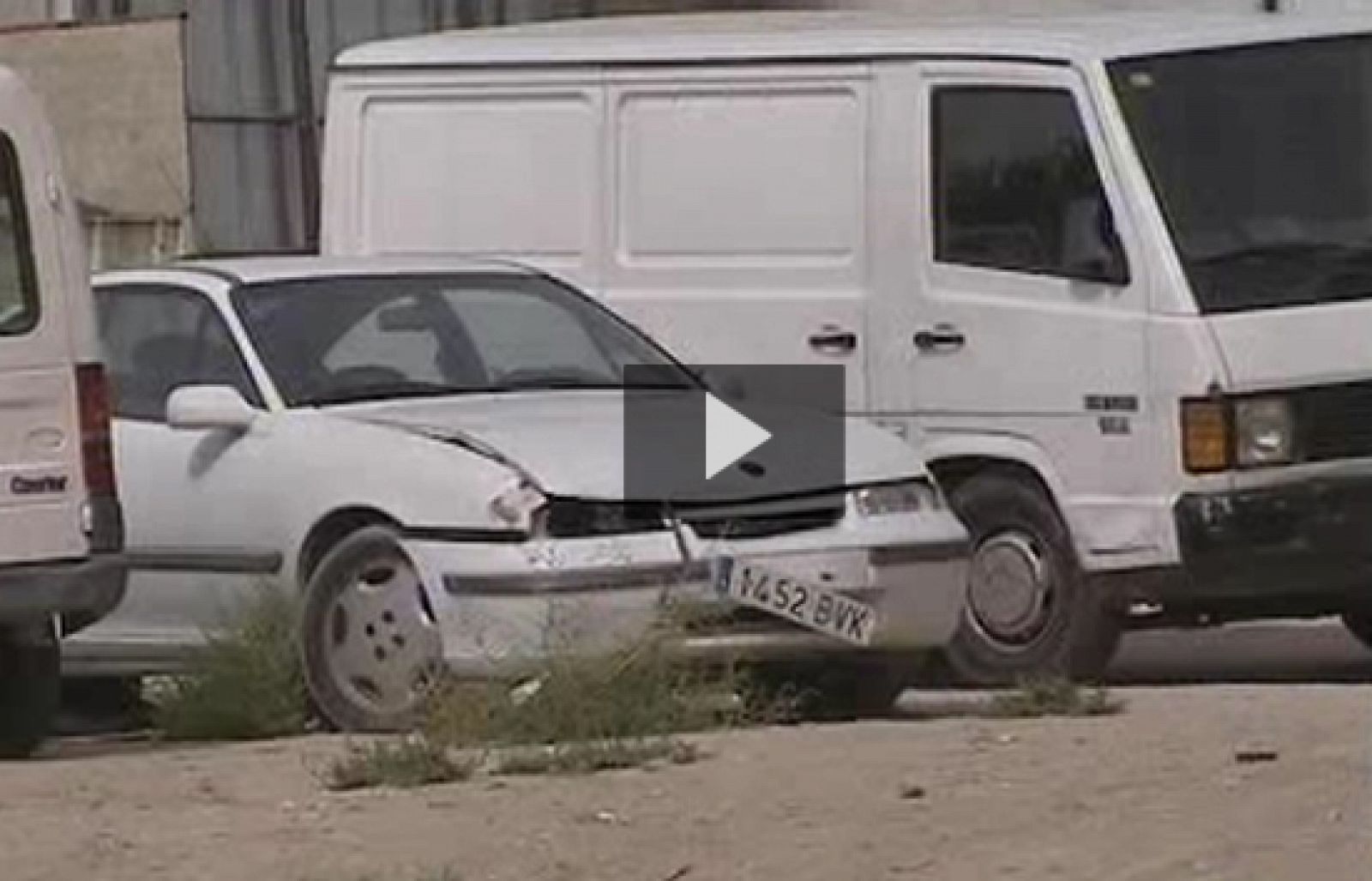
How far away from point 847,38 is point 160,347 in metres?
2.76

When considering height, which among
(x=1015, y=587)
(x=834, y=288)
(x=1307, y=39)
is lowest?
(x=1015, y=587)

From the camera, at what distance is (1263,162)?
12.9 metres

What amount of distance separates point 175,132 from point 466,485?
1053cm

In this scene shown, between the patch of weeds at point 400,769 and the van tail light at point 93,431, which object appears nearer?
the patch of weeds at point 400,769

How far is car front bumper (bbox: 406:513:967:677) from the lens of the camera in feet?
35.6

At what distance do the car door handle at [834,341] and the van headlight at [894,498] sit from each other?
5.63ft

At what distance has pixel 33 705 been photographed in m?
11.4

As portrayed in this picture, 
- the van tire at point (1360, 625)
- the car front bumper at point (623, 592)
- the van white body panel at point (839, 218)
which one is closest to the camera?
the car front bumper at point (623, 592)

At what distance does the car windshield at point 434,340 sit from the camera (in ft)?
39.8

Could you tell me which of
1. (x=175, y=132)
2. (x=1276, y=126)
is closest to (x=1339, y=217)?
(x=1276, y=126)

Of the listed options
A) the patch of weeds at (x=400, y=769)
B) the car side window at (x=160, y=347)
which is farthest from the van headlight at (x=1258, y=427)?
the patch of weeds at (x=400, y=769)

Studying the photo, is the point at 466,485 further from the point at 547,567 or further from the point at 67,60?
the point at 67,60

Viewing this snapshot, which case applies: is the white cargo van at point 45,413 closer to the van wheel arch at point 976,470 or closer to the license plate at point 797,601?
the license plate at point 797,601

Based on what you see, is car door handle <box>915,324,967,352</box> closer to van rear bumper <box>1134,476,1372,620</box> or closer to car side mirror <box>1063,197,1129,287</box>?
car side mirror <box>1063,197,1129,287</box>
